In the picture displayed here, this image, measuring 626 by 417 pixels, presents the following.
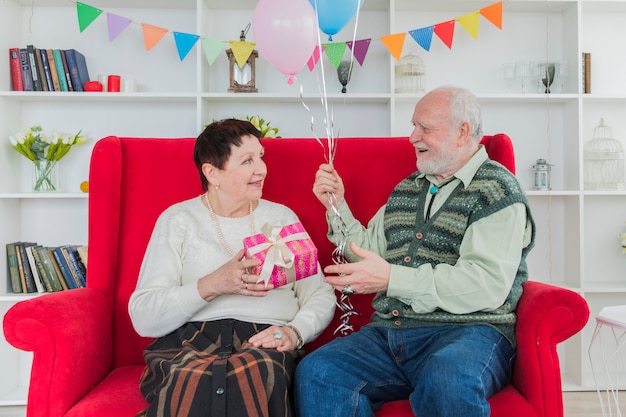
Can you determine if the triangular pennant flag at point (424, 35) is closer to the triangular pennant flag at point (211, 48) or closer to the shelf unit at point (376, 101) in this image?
the shelf unit at point (376, 101)

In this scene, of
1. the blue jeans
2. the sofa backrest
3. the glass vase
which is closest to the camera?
the blue jeans

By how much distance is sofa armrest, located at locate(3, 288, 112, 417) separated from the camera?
157 cm

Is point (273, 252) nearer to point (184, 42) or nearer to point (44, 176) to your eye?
point (184, 42)

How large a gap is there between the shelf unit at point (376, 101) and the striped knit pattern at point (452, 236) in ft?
5.12

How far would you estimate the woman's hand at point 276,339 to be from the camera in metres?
1.67

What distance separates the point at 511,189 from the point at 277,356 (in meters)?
0.75

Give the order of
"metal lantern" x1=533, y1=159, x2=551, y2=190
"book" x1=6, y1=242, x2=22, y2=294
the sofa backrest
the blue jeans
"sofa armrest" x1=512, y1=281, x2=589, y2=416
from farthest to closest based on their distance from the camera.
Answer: "metal lantern" x1=533, y1=159, x2=551, y2=190 < "book" x1=6, y1=242, x2=22, y2=294 < the sofa backrest < "sofa armrest" x1=512, y1=281, x2=589, y2=416 < the blue jeans

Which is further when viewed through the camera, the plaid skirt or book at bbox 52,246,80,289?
book at bbox 52,246,80,289

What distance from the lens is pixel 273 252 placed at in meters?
1.66

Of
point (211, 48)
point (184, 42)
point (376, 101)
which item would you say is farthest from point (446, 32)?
point (184, 42)

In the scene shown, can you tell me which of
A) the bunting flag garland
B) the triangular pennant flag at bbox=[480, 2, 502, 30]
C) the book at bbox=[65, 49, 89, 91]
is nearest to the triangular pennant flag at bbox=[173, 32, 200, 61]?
the bunting flag garland

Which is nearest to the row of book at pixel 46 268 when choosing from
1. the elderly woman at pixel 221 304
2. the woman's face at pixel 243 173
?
the elderly woman at pixel 221 304

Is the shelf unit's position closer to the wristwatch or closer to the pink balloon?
the pink balloon

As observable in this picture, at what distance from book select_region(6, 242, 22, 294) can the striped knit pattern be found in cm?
203
